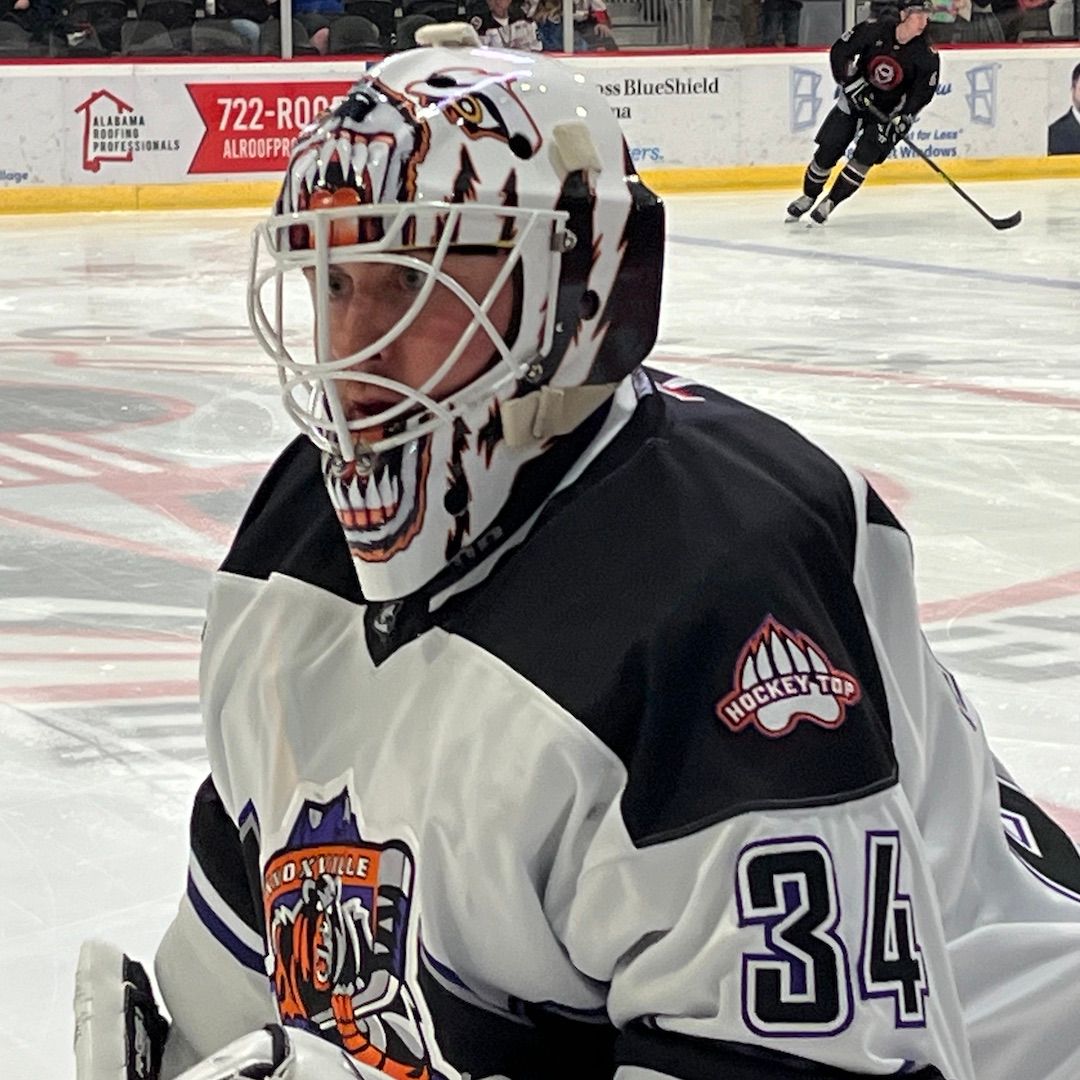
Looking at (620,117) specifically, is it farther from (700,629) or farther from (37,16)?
(700,629)

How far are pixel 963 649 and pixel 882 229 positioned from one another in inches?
246

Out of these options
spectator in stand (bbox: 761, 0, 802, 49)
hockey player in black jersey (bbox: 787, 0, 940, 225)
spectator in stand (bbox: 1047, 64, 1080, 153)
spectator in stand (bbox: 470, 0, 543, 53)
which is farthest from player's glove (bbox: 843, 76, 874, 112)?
spectator in stand (bbox: 1047, 64, 1080, 153)

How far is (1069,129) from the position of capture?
427 inches

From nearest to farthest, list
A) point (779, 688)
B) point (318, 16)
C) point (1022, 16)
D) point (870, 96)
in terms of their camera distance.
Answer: point (779, 688) < point (870, 96) < point (318, 16) < point (1022, 16)

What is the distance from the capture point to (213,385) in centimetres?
500

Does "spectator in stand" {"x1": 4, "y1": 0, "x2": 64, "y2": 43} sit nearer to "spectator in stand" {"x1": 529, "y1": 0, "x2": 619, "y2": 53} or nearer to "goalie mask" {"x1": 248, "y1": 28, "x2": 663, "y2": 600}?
"spectator in stand" {"x1": 529, "y1": 0, "x2": 619, "y2": 53}

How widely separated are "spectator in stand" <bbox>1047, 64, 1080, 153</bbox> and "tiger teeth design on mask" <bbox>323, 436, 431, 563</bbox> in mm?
10368

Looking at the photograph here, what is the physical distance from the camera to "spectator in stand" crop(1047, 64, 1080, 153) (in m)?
10.8

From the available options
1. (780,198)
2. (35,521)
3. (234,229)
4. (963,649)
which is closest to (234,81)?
(234,229)

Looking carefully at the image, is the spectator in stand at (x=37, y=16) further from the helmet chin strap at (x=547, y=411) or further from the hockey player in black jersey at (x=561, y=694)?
the helmet chin strap at (x=547, y=411)

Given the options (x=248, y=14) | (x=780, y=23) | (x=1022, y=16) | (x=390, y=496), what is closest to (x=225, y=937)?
(x=390, y=496)

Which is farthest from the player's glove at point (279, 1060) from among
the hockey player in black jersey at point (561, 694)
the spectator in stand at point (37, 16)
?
the spectator in stand at point (37, 16)

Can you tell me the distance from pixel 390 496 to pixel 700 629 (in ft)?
0.61

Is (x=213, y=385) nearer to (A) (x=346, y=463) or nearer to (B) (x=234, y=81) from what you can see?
(A) (x=346, y=463)
